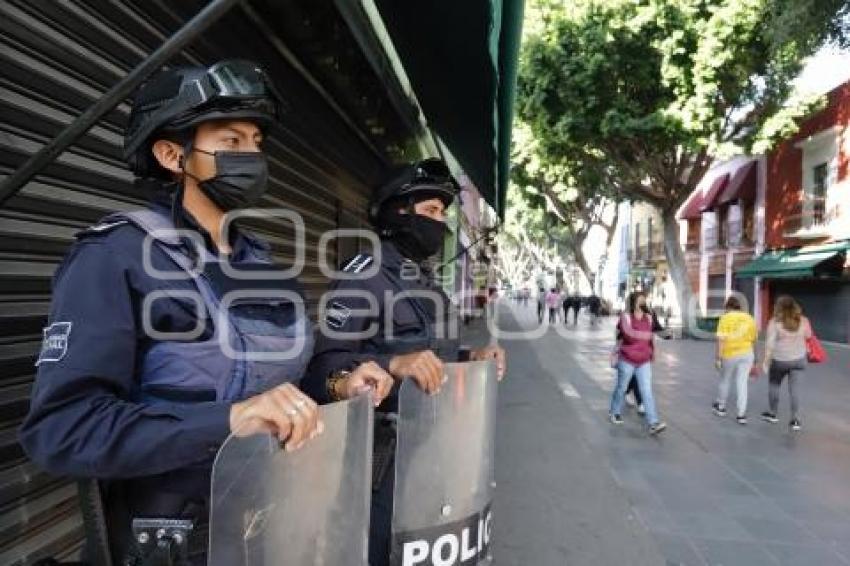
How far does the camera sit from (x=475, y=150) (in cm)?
575

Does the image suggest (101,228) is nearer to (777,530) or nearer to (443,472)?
(443,472)

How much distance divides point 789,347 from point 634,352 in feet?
5.80

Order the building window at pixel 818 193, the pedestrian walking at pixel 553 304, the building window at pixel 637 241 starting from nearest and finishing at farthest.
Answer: the building window at pixel 818 193 → the pedestrian walking at pixel 553 304 → the building window at pixel 637 241

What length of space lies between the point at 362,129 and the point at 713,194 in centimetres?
2532

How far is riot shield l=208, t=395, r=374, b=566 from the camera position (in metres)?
1.12

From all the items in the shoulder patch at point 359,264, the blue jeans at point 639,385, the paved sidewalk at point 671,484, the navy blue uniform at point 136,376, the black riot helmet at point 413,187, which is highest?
the black riot helmet at point 413,187

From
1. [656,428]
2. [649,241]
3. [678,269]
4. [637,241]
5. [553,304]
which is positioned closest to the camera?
[656,428]

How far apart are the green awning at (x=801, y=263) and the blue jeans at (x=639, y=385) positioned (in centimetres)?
1373

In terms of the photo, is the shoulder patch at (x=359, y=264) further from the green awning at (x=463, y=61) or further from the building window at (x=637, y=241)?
the building window at (x=637, y=241)

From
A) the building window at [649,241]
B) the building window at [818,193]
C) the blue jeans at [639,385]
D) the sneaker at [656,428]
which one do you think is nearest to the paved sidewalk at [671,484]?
the sneaker at [656,428]

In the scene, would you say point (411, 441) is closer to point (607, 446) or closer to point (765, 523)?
point (765, 523)

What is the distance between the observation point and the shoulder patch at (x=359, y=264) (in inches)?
96.7

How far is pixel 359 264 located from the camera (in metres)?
2.48

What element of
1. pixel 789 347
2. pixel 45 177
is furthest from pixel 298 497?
pixel 789 347
